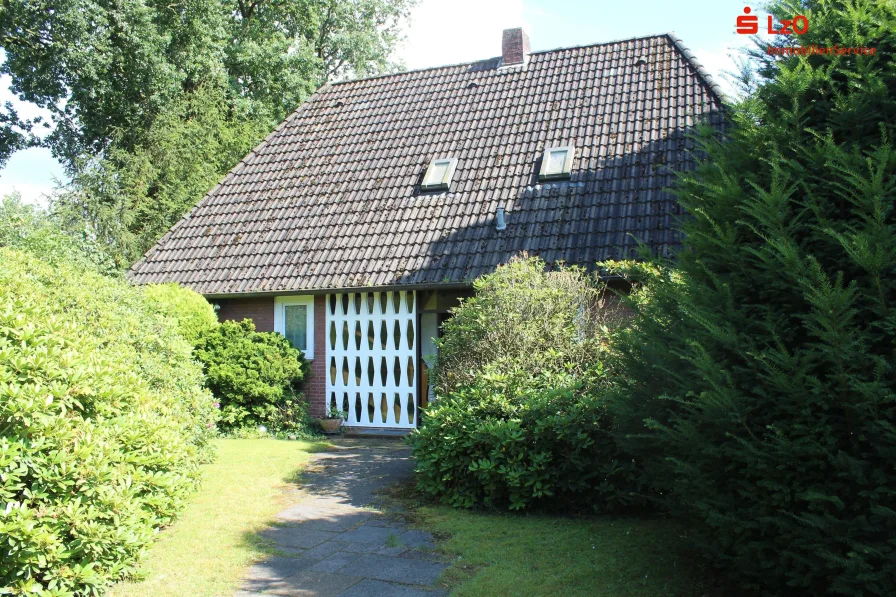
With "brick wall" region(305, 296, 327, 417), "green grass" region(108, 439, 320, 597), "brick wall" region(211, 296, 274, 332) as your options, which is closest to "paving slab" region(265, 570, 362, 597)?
"green grass" region(108, 439, 320, 597)

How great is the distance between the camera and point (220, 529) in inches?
269

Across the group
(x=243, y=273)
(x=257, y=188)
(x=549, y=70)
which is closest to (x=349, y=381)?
(x=243, y=273)

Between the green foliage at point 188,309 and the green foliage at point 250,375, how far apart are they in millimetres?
186

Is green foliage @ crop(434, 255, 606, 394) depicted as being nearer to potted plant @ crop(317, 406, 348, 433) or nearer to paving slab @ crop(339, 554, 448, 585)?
paving slab @ crop(339, 554, 448, 585)

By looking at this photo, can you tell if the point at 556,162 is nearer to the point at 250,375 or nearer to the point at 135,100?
the point at 250,375

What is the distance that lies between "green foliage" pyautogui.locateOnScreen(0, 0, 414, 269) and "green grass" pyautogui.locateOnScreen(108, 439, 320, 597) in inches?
534

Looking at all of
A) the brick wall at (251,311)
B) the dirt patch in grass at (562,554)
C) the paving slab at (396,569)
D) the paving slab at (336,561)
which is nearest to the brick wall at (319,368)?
the brick wall at (251,311)

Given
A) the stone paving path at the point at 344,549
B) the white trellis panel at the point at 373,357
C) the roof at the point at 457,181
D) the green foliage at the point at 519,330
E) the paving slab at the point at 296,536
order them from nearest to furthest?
1. the stone paving path at the point at 344,549
2. the paving slab at the point at 296,536
3. the green foliage at the point at 519,330
4. the roof at the point at 457,181
5. the white trellis panel at the point at 373,357

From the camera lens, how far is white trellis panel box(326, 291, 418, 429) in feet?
44.6

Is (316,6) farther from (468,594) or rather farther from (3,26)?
(468,594)

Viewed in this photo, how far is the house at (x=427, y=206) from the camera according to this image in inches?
508

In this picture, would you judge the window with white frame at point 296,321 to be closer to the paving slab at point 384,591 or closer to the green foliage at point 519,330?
the green foliage at point 519,330

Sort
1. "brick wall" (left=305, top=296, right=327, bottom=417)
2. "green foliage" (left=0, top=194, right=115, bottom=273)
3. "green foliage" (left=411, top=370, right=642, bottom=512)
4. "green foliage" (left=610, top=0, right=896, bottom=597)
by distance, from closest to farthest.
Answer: "green foliage" (left=610, top=0, right=896, bottom=597)
"green foliage" (left=411, top=370, right=642, bottom=512)
"green foliage" (left=0, top=194, right=115, bottom=273)
"brick wall" (left=305, top=296, right=327, bottom=417)

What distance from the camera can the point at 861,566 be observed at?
12.2 ft
